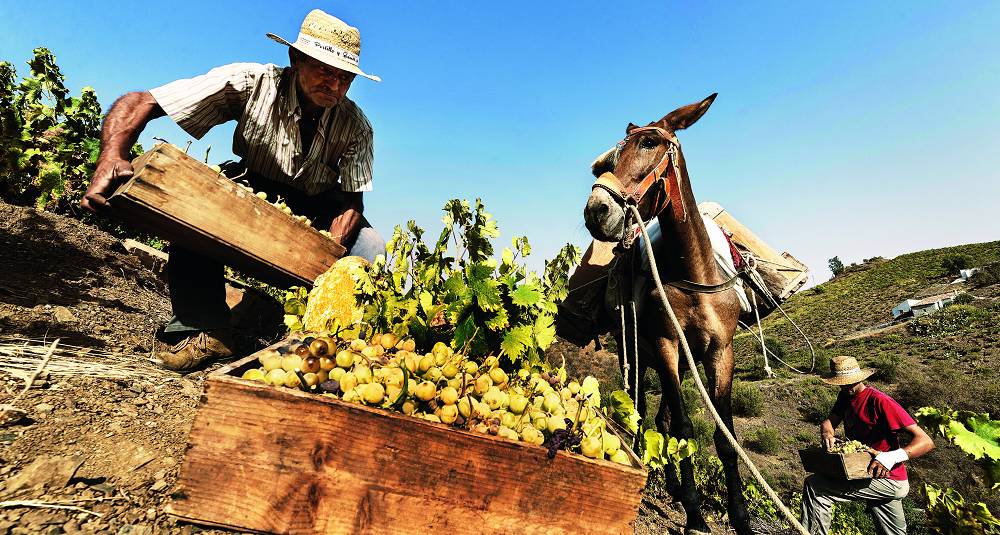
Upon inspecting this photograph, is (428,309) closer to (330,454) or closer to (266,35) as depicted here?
(330,454)

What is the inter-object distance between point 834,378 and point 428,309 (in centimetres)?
498

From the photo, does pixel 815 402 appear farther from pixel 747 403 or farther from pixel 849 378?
pixel 849 378

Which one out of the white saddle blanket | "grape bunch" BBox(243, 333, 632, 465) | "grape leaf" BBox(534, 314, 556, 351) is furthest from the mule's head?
"grape bunch" BBox(243, 333, 632, 465)

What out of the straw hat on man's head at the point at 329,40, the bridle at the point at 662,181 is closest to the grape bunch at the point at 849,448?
the bridle at the point at 662,181

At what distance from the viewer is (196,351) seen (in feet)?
12.1

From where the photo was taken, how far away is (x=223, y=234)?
2.55 meters

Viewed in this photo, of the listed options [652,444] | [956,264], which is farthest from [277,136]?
[956,264]

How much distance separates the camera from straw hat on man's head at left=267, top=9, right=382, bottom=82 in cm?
313

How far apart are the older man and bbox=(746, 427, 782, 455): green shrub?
1457 centimetres

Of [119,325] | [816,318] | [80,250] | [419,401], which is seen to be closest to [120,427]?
[419,401]

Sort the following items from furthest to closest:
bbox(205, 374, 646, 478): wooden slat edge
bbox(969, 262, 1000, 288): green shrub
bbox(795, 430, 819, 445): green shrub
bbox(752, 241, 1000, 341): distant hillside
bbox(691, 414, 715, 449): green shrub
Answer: bbox(752, 241, 1000, 341): distant hillside
bbox(969, 262, 1000, 288): green shrub
bbox(795, 430, 819, 445): green shrub
bbox(691, 414, 715, 449): green shrub
bbox(205, 374, 646, 478): wooden slat edge

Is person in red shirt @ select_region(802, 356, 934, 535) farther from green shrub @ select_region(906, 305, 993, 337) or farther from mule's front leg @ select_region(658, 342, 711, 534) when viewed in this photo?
green shrub @ select_region(906, 305, 993, 337)

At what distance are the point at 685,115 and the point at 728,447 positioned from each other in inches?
128

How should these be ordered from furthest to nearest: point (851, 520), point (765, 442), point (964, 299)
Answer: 1. point (964, 299)
2. point (765, 442)
3. point (851, 520)
